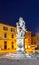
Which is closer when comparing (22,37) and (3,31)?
(22,37)

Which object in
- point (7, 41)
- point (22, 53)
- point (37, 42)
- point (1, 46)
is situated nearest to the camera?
point (22, 53)

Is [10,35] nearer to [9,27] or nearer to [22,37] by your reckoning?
[9,27]

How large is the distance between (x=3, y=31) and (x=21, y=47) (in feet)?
66.8

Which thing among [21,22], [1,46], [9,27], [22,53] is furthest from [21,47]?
[9,27]

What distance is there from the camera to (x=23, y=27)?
1961cm

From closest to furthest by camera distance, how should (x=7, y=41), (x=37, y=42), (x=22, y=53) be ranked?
(x=22, y=53) < (x=7, y=41) < (x=37, y=42)

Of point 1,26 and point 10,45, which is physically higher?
point 1,26

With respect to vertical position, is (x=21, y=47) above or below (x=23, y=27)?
below

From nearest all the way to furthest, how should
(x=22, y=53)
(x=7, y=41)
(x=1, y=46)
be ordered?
(x=22, y=53)
(x=1, y=46)
(x=7, y=41)

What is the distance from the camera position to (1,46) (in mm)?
37875

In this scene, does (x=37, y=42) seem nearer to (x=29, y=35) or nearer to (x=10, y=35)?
(x=29, y=35)

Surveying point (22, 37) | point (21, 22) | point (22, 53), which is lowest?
point (22, 53)

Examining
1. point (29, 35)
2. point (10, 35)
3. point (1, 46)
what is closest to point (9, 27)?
point (10, 35)

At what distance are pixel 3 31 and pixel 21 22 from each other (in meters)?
20.3
